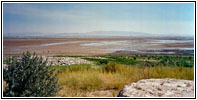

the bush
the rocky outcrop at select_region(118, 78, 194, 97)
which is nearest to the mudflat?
the bush

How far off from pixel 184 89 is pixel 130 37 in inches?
57.7

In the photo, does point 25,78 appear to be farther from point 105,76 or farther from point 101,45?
point 105,76

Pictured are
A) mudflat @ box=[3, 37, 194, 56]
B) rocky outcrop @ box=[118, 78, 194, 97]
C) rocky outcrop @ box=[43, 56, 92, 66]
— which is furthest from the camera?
rocky outcrop @ box=[43, 56, 92, 66]

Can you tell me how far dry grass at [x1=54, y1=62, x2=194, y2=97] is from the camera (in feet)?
14.2

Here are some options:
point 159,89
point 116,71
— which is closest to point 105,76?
point 116,71

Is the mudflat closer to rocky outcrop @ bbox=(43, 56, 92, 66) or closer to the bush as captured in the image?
rocky outcrop @ bbox=(43, 56, 92, 66)

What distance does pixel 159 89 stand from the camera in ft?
9.96

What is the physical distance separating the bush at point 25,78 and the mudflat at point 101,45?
0.63 meters

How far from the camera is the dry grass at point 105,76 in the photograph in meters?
4.34

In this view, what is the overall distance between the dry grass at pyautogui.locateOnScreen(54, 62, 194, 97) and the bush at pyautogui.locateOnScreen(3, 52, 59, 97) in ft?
2.81

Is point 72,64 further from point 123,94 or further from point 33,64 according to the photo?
point 123,94

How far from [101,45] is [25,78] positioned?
1547 millimetres

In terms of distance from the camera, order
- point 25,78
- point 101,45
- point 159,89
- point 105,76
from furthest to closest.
Answer: point 105,76, point 101,45, point 25,78, point 159,89

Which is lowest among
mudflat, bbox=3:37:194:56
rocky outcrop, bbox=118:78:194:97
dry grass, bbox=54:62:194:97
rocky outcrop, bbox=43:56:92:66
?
dry grass, bbox=54:62:194:97
